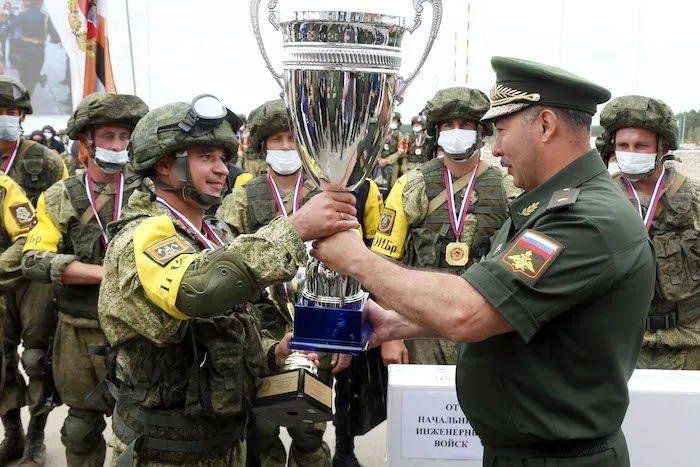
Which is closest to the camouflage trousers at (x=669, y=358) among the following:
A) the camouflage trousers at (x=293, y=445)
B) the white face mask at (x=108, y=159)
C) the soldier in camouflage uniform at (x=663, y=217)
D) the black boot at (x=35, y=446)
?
the soldier in camouflage uniform at (x=663, y=217)

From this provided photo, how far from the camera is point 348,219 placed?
2547 millimetres

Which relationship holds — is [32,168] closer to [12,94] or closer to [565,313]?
[12,94]

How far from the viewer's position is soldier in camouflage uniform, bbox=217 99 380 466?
416cm

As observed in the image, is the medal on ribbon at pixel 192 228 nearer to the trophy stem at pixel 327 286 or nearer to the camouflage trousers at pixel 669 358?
the trophy stem at pixel 327 286

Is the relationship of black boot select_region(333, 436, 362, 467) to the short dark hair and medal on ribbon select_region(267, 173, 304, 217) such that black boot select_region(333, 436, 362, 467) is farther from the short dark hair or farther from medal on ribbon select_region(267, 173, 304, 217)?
the short dark hair

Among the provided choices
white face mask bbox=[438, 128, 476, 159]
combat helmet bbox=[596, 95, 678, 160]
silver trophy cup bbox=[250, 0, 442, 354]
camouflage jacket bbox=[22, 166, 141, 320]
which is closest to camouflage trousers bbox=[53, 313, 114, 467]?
camouflage jacket bbox=[22, 166, 141, 320]

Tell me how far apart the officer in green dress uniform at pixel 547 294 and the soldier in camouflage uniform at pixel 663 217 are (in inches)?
89.4

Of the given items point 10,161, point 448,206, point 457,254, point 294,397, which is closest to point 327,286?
point 294,397

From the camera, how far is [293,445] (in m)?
4.41

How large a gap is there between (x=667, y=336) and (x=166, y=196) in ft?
10.1

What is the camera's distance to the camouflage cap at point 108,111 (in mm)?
4430

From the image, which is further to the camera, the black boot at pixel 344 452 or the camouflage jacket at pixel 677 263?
the black boot at pixel 344 452

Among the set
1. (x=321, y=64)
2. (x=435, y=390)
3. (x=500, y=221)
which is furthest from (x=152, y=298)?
(x=500, y=221)

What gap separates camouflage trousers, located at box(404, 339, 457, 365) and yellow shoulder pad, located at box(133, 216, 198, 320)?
2248 mm
